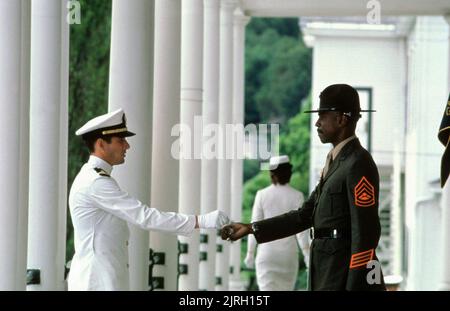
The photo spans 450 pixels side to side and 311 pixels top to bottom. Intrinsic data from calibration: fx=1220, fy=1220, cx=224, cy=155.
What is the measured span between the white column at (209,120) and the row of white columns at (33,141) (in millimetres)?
5736

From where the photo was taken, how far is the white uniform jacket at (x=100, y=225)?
6.58 m

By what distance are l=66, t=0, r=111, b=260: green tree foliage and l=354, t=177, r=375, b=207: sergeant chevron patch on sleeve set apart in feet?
65.8

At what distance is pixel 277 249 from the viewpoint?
1298 cm

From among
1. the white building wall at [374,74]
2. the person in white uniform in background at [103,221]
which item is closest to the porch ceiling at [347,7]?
the person in white uniform in background at [103,221]

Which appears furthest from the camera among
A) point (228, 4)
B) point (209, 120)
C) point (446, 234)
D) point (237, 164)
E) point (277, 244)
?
point (237, 164)

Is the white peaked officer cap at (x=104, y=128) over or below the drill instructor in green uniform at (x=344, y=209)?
over

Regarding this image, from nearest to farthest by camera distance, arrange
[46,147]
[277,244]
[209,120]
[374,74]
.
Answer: [46,147] → [277,244] → [209,120] → [374,74]

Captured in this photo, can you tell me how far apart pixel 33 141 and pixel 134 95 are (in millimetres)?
888

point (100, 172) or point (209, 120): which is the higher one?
point (209, 120)

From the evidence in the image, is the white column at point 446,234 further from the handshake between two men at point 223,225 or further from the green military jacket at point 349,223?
the green military jacket at point 349,223

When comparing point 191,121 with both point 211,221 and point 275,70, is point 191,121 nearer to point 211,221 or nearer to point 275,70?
point 211,221

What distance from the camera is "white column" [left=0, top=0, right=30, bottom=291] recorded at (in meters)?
6.95

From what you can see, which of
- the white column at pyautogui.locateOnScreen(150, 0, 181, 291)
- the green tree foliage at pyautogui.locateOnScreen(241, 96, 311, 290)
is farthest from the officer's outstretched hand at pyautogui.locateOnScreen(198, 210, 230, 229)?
the green tree foliage at pyautogui.locateOnScreen(241, 96, 311, 290)

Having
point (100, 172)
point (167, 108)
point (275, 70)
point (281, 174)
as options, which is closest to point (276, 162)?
point (281, 174)
